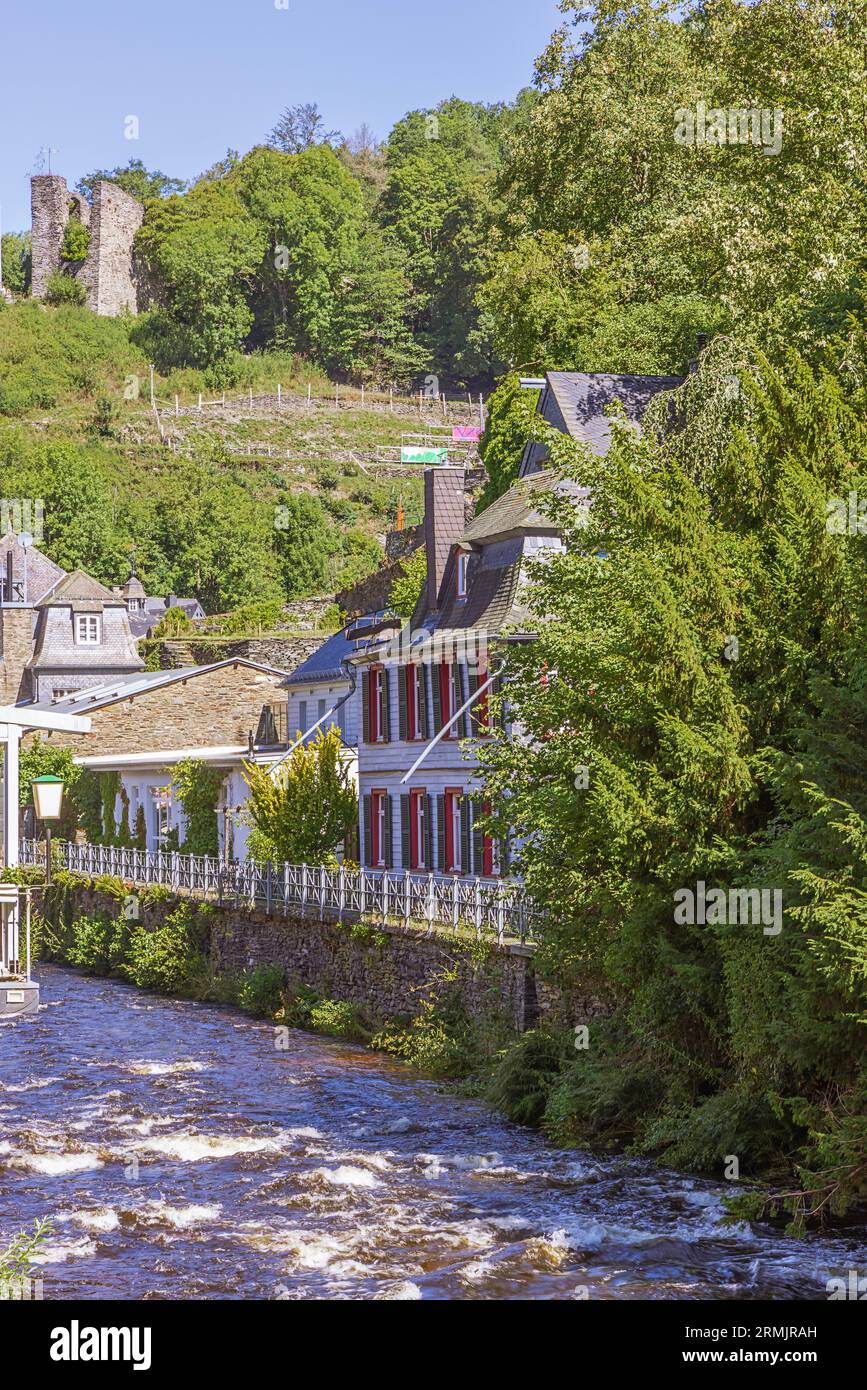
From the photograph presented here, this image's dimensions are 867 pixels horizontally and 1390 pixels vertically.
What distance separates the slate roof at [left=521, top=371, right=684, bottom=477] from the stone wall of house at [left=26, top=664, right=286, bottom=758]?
2120cm

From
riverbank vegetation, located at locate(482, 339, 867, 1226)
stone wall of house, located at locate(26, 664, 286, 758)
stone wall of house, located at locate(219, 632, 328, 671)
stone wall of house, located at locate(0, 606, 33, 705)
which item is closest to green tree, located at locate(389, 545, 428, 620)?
stone wall of house, located at locate(26, 664, 286, 758)

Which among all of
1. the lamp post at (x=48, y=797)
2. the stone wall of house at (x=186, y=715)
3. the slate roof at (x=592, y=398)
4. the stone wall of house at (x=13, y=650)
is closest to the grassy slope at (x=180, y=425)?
the stone wall of house at (x=13, y=650)

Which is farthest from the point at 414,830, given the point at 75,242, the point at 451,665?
the point at 75,242

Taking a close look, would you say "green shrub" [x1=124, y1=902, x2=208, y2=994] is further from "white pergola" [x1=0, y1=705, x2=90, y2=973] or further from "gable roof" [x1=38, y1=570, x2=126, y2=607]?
"gable roof" [x1=38, y1=570, x2=126, y2=607]

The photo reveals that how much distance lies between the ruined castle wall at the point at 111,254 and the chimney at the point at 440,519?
99.1 m

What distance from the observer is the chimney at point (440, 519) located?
3741cm

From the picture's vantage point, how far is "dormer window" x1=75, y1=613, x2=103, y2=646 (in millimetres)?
68750

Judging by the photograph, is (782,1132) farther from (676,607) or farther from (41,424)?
(41,424)

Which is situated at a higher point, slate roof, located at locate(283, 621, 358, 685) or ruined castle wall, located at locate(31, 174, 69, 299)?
ruined castle wall, located at locate(31, 174, 69, 299)

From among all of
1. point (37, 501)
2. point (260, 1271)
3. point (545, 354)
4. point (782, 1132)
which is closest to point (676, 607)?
point (782, 1132)

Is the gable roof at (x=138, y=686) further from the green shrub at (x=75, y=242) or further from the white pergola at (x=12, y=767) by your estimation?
the green shrub at (x=75, y=242)

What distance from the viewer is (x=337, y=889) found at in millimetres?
31734

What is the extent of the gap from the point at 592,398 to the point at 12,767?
20.2 metres

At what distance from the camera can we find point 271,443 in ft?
359
